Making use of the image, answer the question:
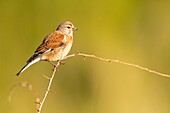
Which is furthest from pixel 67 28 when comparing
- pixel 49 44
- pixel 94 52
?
pixel 94 52

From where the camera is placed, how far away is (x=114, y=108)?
8914mm

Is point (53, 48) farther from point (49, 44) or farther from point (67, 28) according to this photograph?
point (67, 28)

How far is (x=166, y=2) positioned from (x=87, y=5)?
1505 millimetres

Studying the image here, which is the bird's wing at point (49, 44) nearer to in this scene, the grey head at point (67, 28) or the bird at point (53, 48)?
the bird at point (53, 48)

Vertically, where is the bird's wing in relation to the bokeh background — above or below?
below

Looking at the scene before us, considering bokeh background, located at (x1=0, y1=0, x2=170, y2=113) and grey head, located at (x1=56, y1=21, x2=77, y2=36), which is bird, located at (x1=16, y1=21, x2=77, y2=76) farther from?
bokeh background, located at (x1=0, y1=0, x2=170, y2=113)

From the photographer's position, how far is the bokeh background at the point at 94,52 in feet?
29.5

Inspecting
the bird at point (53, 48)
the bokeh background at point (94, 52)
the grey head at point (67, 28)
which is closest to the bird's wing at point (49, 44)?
the bird at point (53, 48)

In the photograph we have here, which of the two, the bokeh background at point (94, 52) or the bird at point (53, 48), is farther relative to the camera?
the bokeh background at point (94, 52)

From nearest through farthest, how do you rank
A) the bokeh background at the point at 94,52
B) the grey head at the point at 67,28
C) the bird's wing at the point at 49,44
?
the bird's wing at the point at 49,44 < the grey head at the point at 67,28 < the bokeh background at the point at 94,52

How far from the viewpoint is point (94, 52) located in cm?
1038

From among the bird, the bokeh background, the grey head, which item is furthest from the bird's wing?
the bokeh background

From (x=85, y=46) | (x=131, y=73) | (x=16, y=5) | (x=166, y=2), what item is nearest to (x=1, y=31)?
(x=16, y=5)

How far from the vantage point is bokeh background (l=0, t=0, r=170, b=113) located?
29.5 ft
